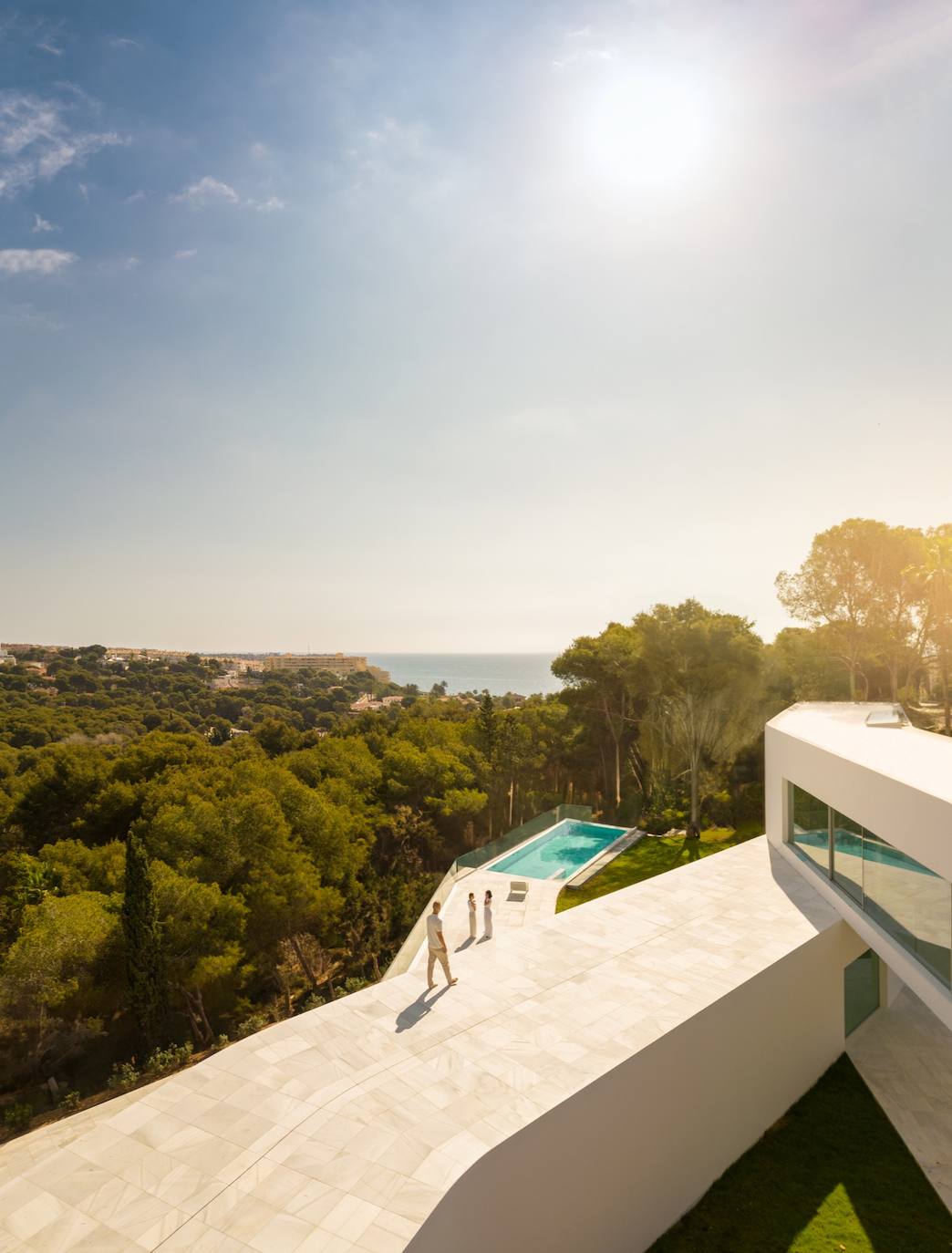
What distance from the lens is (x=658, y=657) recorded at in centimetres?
2514

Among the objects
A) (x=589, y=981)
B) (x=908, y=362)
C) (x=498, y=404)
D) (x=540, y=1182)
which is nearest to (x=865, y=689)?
(x=908, y=362)

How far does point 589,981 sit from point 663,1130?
189 cm

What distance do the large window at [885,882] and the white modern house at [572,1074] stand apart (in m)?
0.05

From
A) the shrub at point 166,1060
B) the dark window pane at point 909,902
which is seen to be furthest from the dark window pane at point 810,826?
the shrub at point 166,1060

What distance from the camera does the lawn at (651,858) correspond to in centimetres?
1842

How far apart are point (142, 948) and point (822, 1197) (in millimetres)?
14465

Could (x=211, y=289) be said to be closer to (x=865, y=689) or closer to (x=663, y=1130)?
(x=663, y=1130)

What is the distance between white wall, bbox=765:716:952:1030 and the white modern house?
49 millimetres

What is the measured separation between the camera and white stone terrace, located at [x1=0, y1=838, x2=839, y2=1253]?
17.6 feet

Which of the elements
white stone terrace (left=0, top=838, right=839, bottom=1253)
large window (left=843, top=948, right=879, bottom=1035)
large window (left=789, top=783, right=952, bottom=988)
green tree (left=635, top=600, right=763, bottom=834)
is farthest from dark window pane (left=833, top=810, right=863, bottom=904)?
green tree (left=635, top=600, right=763, bottom=834)

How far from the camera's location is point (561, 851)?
20.7 m

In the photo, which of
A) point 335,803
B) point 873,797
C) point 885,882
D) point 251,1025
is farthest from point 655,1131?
point 335,803

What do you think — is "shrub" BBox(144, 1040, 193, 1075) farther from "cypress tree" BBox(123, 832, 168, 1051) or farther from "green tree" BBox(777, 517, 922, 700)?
"green tree" BBox(777, 517, 922, 700)

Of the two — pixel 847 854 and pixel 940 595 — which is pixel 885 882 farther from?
A: pixel 940 595
